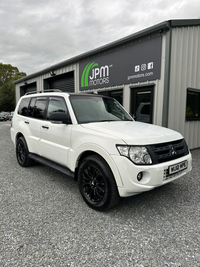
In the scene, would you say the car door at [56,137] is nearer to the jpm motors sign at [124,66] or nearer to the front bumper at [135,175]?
the front bumper at [135,175]

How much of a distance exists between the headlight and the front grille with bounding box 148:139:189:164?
70 mm

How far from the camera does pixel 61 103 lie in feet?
12.0

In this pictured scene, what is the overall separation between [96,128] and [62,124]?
0.76 m

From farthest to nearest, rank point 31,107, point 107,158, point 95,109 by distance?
1. point 31,107
2. point 95,109
3. point 107,158

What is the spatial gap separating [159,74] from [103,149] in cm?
471

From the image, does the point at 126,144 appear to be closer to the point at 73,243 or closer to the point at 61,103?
the point at 73,243

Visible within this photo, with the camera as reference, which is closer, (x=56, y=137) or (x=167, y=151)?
(x=167, y=151)

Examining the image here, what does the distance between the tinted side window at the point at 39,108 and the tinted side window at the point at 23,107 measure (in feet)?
1.71

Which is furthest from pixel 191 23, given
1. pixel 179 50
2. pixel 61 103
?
pixel 61 103

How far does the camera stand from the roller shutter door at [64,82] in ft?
37.2

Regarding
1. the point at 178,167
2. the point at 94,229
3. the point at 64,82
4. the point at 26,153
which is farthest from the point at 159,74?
the point at 64,82

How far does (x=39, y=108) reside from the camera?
14.1 ft

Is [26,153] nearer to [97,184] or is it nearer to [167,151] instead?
[97,184]

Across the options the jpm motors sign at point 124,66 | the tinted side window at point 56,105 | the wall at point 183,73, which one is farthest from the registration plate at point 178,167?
the jpm motors sign at point 124,66
